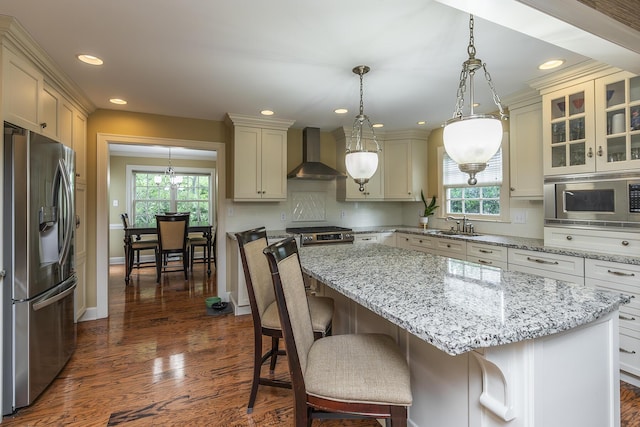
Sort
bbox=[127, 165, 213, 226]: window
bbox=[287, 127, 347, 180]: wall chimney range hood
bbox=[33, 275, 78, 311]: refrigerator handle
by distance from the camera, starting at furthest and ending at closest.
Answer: bbox=[127, 165, 213, 226]: window → bbox=[287, 127, 347, 180]: wall chimney range hood → bbox=[33, 275, 78, 311]: refrigerator handle

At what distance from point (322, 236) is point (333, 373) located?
275 centimetres

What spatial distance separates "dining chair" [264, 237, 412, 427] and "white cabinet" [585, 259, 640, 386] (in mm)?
1926

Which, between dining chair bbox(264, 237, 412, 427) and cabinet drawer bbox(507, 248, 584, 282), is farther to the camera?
cabinet drawer bbox(507, 248, 584, 282)

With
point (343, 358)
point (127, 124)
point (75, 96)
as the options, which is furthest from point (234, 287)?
point (343, 358)

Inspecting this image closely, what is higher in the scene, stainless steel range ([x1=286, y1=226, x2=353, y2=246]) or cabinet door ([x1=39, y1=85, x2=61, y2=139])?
cabinet door ([x1=39, y1=85, x2=61, y2=139])

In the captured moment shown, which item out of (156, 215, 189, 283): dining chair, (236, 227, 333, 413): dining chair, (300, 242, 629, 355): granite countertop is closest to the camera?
(300, 242, 629, 355): granite countertop

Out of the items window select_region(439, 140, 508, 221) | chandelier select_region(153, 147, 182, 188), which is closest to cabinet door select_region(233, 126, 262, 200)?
window select_region(439, 140, 508, 221)

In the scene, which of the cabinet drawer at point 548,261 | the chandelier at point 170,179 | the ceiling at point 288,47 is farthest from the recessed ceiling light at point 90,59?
the chandelier at point 170,179

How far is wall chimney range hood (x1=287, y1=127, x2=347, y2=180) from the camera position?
13.4ft

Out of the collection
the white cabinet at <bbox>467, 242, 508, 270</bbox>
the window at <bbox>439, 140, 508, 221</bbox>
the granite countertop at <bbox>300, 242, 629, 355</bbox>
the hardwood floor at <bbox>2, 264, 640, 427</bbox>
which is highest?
the window at <bbox>439, 140, 508, 221</bbox>

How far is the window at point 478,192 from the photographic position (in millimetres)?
3643

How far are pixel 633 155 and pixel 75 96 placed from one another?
15.0 ft

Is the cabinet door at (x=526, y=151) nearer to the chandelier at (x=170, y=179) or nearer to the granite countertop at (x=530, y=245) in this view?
the granite countertop at (x=530, y=245)

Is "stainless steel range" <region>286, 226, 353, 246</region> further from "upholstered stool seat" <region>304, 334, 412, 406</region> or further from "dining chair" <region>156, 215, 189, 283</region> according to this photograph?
"upholstered stool seat" <region>304, 334, 412, 406</region>
